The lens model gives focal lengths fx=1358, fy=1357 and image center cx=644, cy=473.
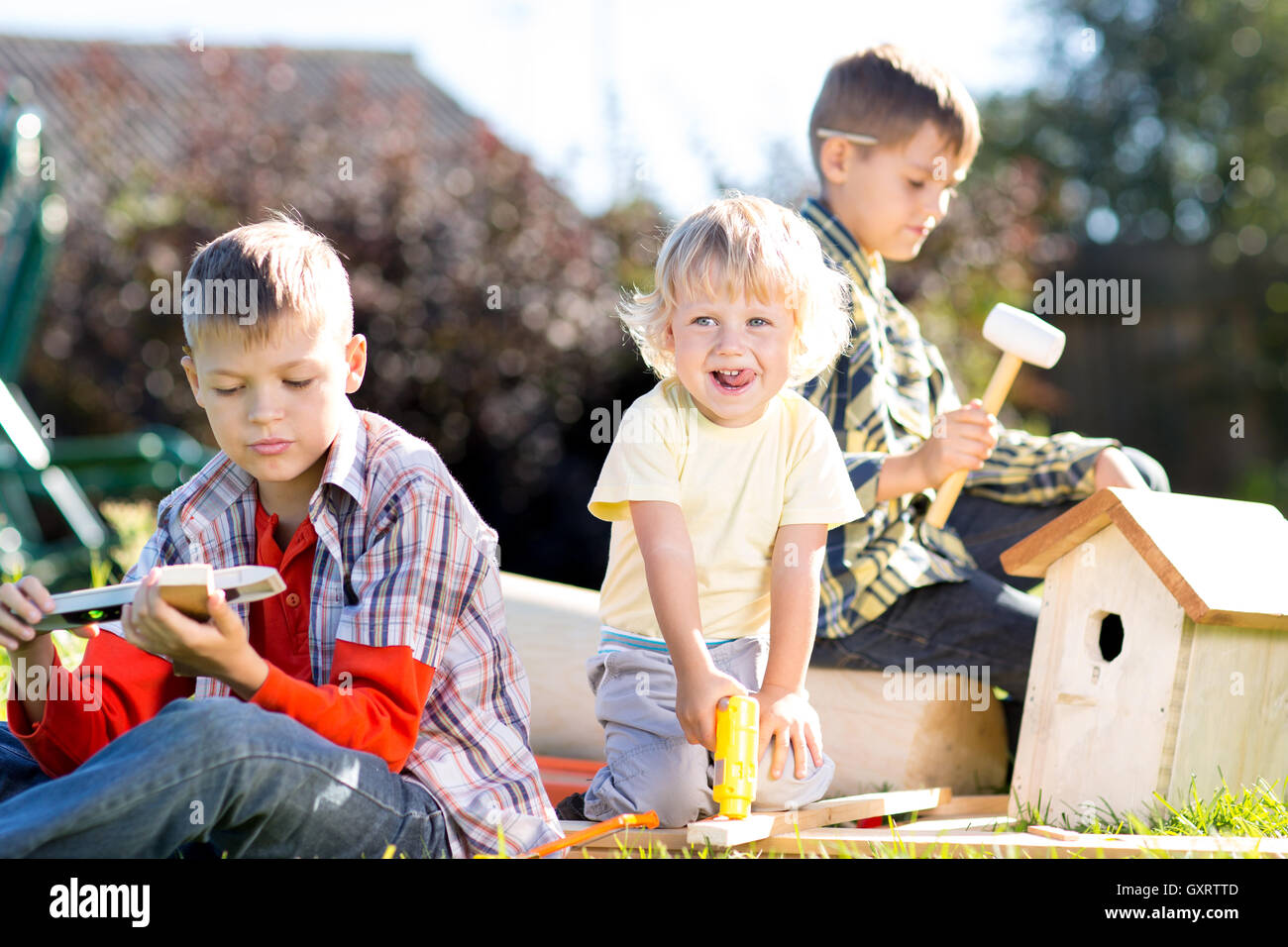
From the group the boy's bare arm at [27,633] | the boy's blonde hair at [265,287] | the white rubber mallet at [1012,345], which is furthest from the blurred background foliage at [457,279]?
the boy's bare arm at [27,633]

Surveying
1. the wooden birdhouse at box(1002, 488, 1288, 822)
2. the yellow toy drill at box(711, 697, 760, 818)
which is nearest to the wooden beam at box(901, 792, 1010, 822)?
the wooden birdhouse at box(1002, 488, 1288, 822)

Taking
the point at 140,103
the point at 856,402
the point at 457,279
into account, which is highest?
the point at 140,103

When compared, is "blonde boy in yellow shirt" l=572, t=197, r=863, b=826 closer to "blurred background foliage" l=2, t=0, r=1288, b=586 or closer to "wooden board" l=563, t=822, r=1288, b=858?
"wooden board" l=563, t=822, r=1288, b=858

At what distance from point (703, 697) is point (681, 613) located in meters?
0.16

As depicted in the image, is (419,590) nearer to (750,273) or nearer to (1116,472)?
(750,273)

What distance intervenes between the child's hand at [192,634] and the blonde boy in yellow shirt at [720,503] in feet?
2.46

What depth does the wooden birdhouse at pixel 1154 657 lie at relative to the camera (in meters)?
2.52

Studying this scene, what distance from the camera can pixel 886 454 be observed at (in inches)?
121

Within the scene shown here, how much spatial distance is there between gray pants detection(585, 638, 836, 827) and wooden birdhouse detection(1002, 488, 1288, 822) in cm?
50

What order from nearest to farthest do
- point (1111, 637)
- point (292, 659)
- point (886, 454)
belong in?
point (292, 659), point (886, 454), point (1111, 637)

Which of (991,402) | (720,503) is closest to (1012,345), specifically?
(991,402)

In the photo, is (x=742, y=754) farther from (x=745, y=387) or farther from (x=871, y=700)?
(x=871, y=700)
